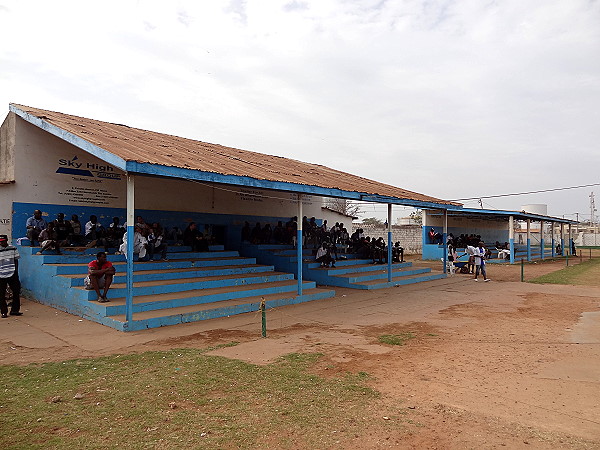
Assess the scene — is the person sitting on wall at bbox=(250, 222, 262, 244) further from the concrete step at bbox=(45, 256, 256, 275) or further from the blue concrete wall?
the concrete step at bbox=(45, 256, 256, 275)

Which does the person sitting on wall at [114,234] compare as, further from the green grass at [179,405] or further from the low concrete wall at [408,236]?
the low concrete wall at [408,236]

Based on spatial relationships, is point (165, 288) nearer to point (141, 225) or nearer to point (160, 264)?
point (160, 264)

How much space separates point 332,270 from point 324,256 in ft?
2.31

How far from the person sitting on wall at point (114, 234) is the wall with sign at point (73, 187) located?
1.06 ft

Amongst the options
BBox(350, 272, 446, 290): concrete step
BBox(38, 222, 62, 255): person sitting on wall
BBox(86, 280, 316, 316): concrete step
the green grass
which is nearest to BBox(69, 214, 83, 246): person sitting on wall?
BBox(38, 222, 62, 255): person sitting on wall

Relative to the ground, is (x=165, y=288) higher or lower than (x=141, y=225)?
lower

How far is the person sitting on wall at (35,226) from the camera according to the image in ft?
35.6

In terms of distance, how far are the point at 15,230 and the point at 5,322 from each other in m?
3.45

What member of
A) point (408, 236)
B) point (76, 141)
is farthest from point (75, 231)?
point (408, 236)

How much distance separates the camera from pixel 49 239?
10508 millimetres

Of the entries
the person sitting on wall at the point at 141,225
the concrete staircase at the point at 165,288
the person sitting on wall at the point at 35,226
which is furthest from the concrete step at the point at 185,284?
the person sitting on wall at the point at 35,226

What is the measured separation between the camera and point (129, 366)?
5758 millimetres

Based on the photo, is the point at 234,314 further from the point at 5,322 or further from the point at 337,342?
the point at 5,322

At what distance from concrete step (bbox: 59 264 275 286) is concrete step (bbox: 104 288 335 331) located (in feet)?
5.43
